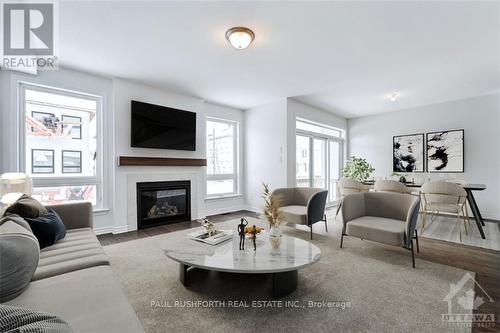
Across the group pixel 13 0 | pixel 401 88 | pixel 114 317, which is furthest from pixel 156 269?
pixel 401 88

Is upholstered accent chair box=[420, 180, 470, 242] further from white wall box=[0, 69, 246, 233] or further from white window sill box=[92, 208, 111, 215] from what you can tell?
white window sill box=[92, 208, 111, 215]

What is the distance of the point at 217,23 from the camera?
2275mm

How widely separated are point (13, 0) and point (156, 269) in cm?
280

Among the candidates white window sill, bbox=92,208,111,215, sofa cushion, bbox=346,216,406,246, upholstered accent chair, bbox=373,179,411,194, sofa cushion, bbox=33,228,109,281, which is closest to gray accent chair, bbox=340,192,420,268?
sofa cushion, bbox=346,216,406,246

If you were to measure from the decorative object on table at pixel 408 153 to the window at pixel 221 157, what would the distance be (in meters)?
4.12

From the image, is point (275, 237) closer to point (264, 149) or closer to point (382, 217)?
point (382, 217)

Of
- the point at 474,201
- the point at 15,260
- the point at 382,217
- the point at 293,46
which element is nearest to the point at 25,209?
the point at 15,260

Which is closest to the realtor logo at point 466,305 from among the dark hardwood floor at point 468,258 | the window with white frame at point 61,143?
the dark hardwood floor at point 468,258

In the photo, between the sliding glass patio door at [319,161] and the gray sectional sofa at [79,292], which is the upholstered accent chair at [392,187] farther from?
the gray sectional sofa at [79,292]

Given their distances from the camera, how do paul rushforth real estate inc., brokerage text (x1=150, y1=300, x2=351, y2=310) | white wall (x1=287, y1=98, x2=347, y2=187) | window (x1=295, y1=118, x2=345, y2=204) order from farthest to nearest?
window (x1=295, y1=118, x2=345, y2=204), white wall (x1=287, y1=98, x2=347, y2=187), paul rushforth real estate inc., brokerage text (x1=150, y1=300, x2=351, y2=310)

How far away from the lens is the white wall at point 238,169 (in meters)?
5.10

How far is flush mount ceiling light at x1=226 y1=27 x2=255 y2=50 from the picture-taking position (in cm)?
235

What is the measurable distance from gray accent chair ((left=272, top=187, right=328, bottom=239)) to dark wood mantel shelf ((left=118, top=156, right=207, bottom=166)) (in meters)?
1.86

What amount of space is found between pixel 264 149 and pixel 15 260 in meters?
4.42
